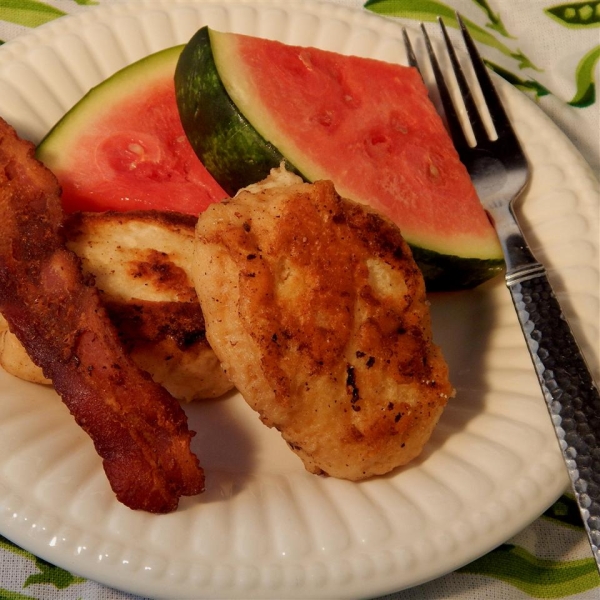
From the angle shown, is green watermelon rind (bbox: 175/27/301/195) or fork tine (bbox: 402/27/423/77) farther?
fork tine (bbox: 402/27/423/77)

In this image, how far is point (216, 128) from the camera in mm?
2023

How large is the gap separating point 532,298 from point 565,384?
305mm

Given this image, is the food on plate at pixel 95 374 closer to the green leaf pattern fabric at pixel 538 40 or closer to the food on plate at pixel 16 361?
the food on plate at pixel 16 361

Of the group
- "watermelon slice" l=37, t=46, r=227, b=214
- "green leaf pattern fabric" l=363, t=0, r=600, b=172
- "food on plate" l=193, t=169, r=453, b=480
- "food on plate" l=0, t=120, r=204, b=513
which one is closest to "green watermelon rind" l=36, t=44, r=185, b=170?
"watermelon slice" l=37, t=46, r=227, b=214

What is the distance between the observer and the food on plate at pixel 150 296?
171 centimetres

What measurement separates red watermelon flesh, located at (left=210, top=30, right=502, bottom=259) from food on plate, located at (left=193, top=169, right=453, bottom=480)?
38 centimetres

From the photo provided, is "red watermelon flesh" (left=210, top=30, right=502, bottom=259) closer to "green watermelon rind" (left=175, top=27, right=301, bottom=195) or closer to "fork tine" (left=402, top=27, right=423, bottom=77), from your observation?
"green watermelon rind" (left=175, top=27, right=301, bottom=195)

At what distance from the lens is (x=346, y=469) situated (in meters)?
1.58

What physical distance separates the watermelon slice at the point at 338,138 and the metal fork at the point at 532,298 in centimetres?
7

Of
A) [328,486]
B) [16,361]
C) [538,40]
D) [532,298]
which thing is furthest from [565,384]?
[538,40]

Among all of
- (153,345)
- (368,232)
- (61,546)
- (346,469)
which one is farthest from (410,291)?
(61,546)

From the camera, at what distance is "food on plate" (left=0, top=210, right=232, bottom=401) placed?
1.71 meters

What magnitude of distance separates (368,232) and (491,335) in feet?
2.05

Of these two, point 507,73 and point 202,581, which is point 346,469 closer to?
point 202,581
